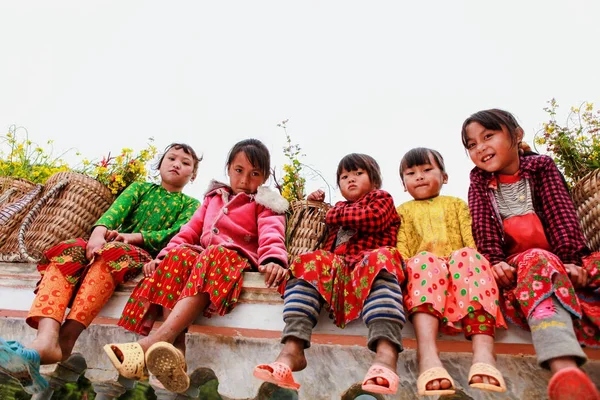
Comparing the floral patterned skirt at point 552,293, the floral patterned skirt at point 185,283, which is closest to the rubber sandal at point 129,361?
the floral patterned skirt at point 185,283

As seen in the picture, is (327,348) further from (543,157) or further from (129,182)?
(129,182)

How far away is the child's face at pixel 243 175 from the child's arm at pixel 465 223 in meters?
1.30

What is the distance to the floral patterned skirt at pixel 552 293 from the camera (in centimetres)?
181

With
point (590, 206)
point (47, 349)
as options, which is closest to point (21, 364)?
point (47, 349)

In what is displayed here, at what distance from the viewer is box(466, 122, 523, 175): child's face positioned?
8.58ft

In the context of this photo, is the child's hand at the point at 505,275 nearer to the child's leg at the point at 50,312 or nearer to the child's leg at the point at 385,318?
the child's leg at the point at 385,318

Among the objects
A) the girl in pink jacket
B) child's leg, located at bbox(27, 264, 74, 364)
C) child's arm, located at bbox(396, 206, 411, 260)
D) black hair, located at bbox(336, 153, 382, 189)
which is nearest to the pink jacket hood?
the girl in pink jacket

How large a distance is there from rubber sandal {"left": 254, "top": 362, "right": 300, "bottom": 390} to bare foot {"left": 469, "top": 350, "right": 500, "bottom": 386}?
2.18 feet

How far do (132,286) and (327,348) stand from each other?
1201mm

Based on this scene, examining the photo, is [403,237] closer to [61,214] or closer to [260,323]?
[260,323]

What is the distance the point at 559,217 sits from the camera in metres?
2.35

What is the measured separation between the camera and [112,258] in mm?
2645

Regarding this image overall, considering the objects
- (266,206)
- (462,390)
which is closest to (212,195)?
(266,206)

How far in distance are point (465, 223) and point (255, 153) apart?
1.39 metres
